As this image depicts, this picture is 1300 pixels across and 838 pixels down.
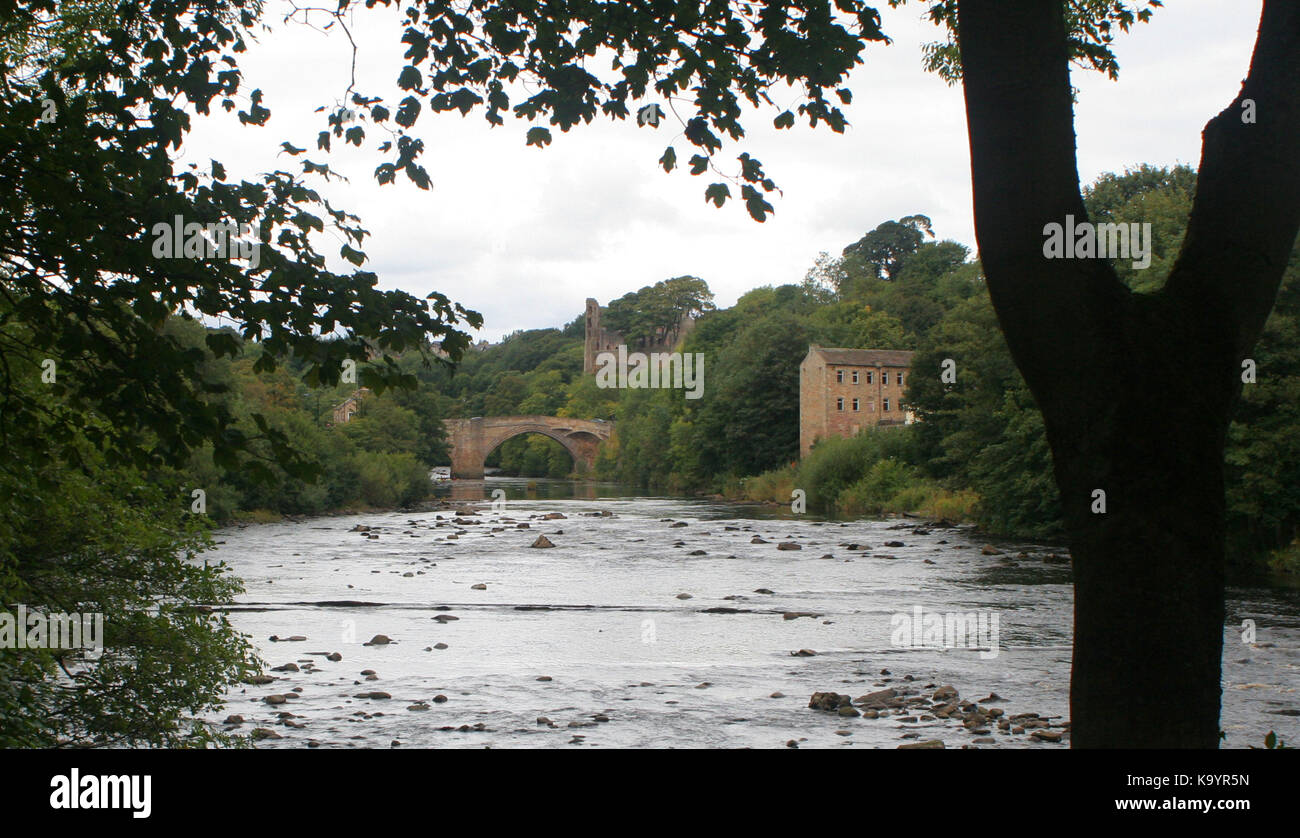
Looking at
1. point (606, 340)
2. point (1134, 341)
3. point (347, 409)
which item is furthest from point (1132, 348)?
point (606, 340)

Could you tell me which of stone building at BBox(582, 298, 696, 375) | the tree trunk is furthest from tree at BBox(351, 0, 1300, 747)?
stone building at BBox(582, 298, 696, 375)

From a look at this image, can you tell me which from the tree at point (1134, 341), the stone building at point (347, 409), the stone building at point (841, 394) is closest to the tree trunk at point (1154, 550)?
the tree at point (1134, 341)

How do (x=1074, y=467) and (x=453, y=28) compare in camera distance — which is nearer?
(x=1074, y=467)

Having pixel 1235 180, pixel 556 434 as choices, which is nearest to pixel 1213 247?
pixel 1235 180

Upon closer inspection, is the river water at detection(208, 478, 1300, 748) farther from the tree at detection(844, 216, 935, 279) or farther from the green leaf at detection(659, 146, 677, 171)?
the tree at detection(844, 216, 935, 279)

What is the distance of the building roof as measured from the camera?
73.0 metres

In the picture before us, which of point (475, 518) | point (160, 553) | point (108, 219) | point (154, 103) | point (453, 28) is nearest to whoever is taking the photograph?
point (108, 219)

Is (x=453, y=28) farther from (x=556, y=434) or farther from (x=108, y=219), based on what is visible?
(x=556, y=434)

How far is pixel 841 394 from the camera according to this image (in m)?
72.8

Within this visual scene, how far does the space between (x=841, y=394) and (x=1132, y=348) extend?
228ft

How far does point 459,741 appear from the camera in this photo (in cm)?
1212

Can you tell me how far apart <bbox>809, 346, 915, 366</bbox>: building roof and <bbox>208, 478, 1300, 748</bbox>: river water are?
35582mm
